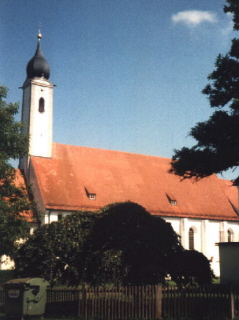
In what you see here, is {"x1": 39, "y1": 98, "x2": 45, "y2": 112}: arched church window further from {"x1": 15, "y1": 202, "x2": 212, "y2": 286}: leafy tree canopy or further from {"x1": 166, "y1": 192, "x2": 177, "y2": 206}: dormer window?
{"x1": 15, "y1": 202, "x2": 212, "y2": 286}: leafy tree canopy

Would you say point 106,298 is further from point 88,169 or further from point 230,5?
point 88,169

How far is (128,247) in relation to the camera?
17047mm

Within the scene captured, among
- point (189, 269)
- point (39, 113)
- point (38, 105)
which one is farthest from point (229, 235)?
point (189, 269)

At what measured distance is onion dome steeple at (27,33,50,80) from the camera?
4619 cm

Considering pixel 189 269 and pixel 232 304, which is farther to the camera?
pixel 189 269

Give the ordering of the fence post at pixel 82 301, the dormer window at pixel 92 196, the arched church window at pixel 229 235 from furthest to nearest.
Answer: the arched church window at pixel 229 235
the dormer window at pixel 92 196
the fence post at pixel 82 301

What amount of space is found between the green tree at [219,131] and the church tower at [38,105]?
27.6 meters

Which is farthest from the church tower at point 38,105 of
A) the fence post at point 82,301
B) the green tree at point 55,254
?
the fence post at point 82,301

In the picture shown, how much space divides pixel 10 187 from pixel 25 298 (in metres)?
12.5

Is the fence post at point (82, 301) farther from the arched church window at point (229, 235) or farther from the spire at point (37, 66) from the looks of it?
the arched church window at point (229, 235)

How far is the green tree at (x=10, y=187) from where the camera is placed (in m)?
25.3

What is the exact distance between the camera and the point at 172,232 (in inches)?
711

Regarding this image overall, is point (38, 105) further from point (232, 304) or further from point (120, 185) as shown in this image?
point (232, 304)

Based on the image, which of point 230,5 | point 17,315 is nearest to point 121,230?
point 17,315
